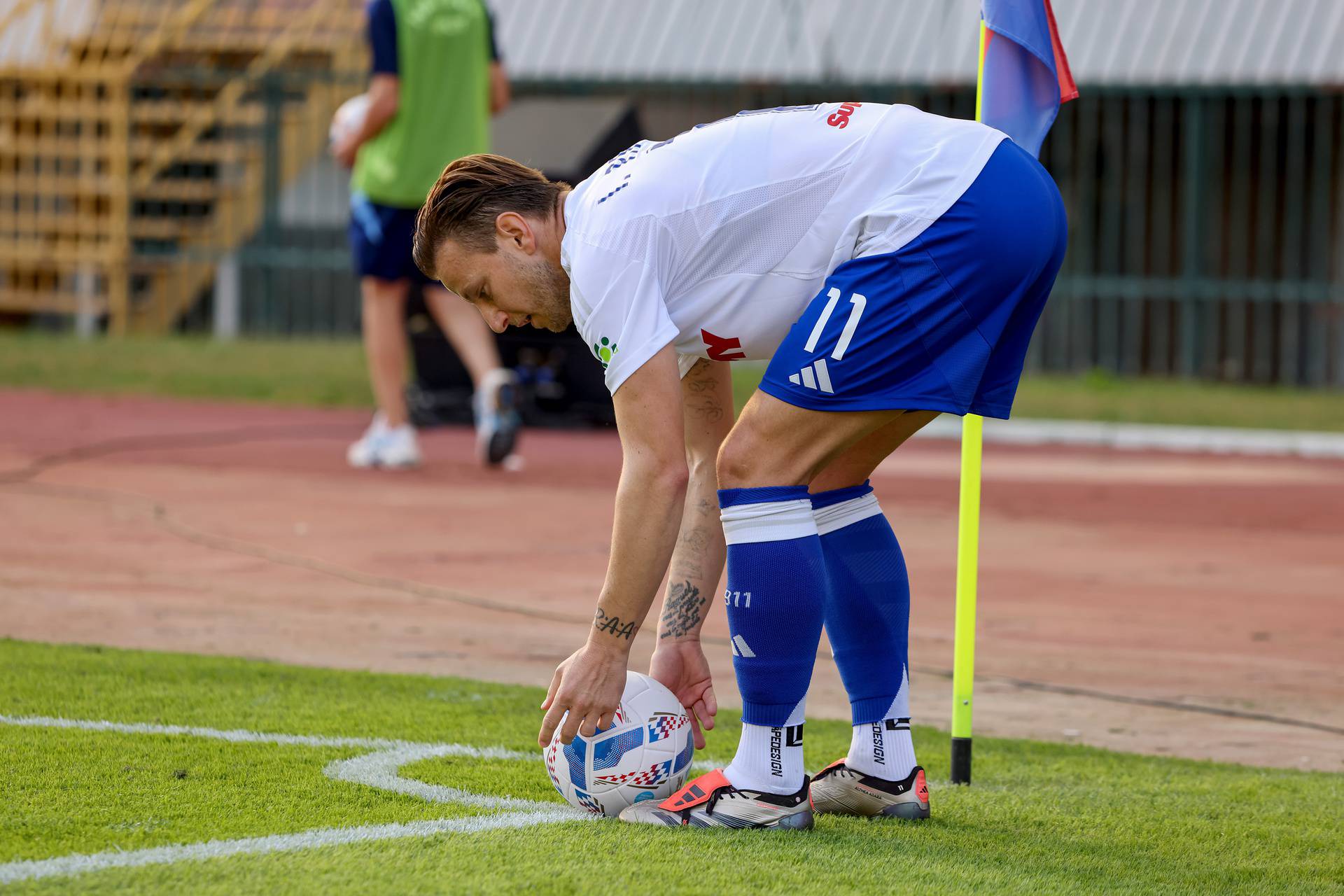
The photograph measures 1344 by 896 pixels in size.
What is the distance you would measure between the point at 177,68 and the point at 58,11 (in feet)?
5.31

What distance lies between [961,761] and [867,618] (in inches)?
18.6

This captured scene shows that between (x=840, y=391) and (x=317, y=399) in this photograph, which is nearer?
(x=840, y=391)

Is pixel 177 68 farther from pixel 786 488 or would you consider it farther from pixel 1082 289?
pixel 786 488

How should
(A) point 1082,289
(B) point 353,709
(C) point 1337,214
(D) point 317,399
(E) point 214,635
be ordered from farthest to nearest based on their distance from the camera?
(C) point 1337,214, (A) point 1082,289, (D) point 317,399, (E) point 214,635, (B) point 353,709

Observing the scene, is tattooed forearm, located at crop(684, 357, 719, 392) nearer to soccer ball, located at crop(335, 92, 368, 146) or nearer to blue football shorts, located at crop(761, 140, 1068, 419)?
blue football shorts, located at crop(761, 140, 1068, 419)

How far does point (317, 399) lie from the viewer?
12.6 meters

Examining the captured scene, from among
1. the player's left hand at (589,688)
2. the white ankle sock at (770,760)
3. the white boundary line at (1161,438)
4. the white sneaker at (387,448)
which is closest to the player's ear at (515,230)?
the player's left hand at (589,688)

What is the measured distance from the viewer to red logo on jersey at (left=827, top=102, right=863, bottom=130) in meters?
3.32

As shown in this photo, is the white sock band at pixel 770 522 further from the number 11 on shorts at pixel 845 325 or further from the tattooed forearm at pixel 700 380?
the tattooed forearm at pixel 700 380

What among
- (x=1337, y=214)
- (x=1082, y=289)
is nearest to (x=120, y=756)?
(x=1082, y=289)

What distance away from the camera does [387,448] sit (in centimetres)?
903

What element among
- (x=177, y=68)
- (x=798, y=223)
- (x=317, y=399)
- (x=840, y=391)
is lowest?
(x=317, y=399)

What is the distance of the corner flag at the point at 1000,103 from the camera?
371cm

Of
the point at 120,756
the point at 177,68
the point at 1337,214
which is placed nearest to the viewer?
the point at 120,756
